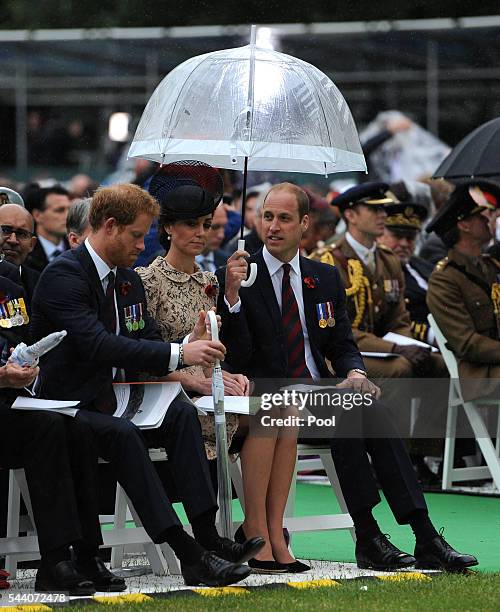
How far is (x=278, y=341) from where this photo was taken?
799 cm

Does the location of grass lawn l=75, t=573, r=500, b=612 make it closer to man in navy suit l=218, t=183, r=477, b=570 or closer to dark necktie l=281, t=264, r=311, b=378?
man in navy suit l=218, t=183, r=477, b=570

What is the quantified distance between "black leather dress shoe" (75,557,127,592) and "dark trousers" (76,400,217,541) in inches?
12.4

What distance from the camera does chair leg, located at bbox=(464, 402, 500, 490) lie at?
10.4 metres

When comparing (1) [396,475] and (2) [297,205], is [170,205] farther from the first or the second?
(1) [396,475]

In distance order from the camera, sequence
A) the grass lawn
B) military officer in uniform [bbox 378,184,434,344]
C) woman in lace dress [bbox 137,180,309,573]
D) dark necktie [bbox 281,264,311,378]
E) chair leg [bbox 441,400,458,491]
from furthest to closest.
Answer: military officer in uniform [bbox 378,184,434,344]
chair leg [bbox 441,400,458,491]
dark necktie [bbox 281,264,311,378]
woman in lace dress [bbox 137,180,309,573]
the grass lawn

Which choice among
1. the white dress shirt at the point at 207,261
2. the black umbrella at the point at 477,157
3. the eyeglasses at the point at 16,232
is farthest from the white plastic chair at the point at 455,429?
the eyeglasses at the point at 16,232

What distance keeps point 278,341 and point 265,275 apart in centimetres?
35

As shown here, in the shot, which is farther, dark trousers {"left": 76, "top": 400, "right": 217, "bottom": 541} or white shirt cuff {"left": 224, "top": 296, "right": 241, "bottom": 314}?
white shirt cuff {"left": 224, "top": 296, "right": 241, "bottom": 314}

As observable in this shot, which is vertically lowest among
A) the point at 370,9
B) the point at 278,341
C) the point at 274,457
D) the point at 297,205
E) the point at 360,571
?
the point at 360,571

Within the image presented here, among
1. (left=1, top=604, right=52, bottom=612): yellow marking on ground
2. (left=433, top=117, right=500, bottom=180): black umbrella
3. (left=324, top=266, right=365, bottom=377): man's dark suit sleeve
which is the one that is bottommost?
(left=1, top=604, right=52, bottom=612): yellow marking on ground

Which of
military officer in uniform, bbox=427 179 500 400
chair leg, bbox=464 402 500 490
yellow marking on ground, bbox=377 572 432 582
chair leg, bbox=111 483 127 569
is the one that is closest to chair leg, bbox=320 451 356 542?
yellow marking on ground, bbox=377 572 432 582

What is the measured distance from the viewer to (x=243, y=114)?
733 centimetres

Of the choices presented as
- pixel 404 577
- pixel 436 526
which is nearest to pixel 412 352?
pixel 436 526

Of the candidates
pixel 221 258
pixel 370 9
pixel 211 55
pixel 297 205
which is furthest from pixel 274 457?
pixel 370 9
